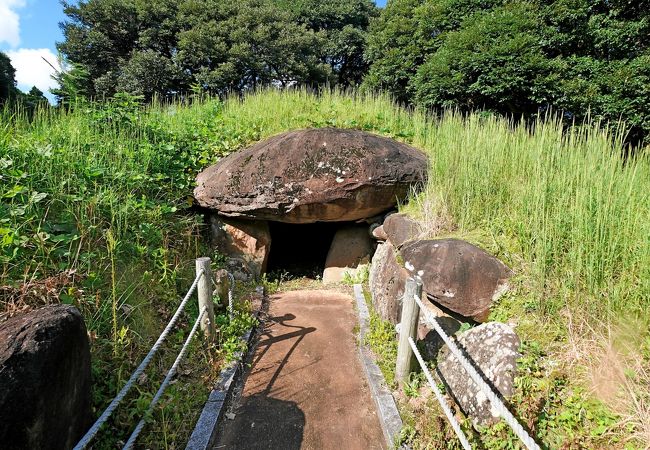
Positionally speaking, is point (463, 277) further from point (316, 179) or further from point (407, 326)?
point (316, 179)

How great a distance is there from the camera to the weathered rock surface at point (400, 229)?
15.1 feet

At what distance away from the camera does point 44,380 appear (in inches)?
70.7

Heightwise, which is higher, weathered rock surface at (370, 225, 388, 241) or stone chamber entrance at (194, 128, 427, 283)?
stone chamber entrance at (194, 128, 427, 283)

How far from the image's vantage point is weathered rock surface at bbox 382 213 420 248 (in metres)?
4.60

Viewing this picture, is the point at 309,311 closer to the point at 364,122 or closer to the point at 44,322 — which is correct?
the point at 44,322

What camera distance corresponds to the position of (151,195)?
16.3 feet

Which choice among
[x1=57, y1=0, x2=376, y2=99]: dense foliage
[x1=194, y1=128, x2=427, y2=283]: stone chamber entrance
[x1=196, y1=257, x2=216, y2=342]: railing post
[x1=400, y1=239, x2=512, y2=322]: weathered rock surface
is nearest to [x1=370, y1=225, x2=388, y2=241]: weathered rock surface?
[x1=194, y1=128, x2=427, y2=283]: stone chamber entrance

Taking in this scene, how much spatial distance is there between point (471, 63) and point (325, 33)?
41.1ft

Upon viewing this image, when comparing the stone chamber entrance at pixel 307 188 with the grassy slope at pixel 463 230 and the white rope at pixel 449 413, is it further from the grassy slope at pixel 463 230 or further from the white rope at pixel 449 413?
the white rope at pixel 449 413

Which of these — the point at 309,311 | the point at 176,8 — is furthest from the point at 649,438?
the point at 176,8

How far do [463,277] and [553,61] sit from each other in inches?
253

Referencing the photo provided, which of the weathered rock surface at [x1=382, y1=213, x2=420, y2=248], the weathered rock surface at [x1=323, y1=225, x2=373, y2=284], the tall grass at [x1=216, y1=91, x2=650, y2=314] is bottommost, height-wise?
the weathered rock surface at [x1=323, y1=225, x2=373, y2=284]

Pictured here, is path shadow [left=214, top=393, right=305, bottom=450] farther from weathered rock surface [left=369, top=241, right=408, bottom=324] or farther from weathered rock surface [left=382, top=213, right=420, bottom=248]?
weathered rock surface [left=382, top=213, right=420, bottom=248]

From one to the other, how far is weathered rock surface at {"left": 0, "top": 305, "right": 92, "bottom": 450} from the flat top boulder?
146 inches
